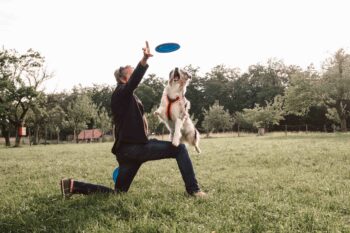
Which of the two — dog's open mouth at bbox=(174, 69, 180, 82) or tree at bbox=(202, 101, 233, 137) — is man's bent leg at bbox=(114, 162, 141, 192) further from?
tree at bbox=(202, 101, 233, 137)

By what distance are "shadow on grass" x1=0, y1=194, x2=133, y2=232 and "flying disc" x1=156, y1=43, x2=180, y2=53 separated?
7.16ft

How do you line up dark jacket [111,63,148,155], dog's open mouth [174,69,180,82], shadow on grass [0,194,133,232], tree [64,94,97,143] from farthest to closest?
tree [64,94,97,143] < dog's open mouth [174,69,180,82] < dark jacket [111,63,148,155] < shadow on grass [0,194,133,232]

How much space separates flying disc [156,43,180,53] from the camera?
5109 mm

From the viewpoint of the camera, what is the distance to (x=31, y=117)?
49625 mm

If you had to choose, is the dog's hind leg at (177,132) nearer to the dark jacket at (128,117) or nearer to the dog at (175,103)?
the dog at (175,103)

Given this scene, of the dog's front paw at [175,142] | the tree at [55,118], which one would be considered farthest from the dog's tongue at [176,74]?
the tree at [55,118]

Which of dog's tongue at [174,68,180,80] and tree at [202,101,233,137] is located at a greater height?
tree at [202,101,233,137]

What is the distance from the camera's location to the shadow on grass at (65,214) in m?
4.24

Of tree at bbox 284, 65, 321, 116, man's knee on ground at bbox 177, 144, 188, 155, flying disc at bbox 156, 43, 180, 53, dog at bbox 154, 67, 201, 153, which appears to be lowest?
man's knee on ground at bbox 177, 144, 188, 155

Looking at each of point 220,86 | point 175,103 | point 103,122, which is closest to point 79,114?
point 103,122

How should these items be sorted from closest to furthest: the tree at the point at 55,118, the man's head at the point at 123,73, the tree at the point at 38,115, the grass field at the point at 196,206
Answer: the grass field at the point at 196,206, the man's head at the point at 123,73, the tree at the point at 38,115, the tree at the point at 55,118

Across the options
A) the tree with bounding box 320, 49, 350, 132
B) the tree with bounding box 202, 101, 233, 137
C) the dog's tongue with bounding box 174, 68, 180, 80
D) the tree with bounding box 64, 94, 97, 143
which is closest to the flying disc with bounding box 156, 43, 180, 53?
the dog's tongue with bounding box 174, 68, 180, 80

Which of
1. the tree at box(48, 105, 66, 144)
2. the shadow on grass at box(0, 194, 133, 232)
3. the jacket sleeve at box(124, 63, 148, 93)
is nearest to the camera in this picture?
the shadow on grass at box(0, 194, 133, 232)

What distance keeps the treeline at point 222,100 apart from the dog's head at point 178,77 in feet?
10.4
